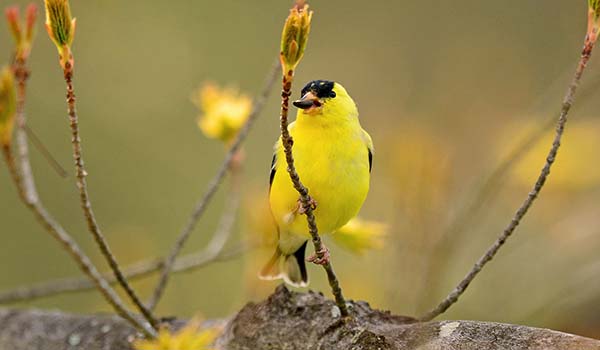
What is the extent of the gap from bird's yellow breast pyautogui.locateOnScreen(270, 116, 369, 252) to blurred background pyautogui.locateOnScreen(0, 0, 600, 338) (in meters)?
0.26

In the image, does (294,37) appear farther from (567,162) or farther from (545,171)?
(567,162)

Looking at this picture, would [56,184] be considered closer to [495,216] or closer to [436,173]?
[495,216]

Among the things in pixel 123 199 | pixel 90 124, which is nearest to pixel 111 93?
pixel 90 124

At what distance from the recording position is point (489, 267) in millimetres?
3340

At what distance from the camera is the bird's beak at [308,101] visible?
6.12 ft

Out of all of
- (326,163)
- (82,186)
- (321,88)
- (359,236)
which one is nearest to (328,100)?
(321,88)

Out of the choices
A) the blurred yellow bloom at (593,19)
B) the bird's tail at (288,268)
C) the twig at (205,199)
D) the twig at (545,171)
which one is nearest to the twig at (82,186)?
the twig at (205,199)

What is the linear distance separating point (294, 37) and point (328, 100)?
898 millimetres

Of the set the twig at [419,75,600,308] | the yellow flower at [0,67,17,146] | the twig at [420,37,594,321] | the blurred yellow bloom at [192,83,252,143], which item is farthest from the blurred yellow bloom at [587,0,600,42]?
the blurred yellow bloom at [192,83,252,143]

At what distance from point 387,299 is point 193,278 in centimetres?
187

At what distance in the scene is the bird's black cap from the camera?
7.01 feet

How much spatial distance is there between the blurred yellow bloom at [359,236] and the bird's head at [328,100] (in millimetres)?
354

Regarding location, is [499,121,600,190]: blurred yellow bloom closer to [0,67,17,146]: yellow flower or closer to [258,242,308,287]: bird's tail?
[258,242,308,287]: bird's tail

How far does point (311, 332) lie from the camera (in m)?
1.80
